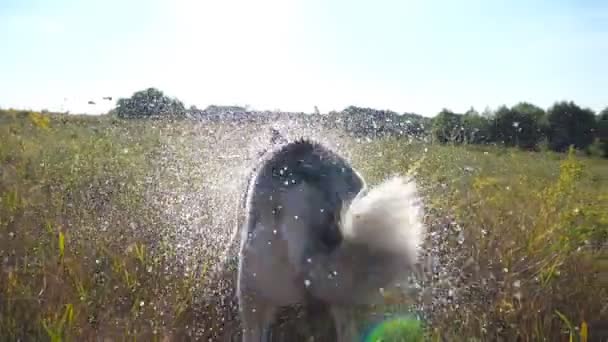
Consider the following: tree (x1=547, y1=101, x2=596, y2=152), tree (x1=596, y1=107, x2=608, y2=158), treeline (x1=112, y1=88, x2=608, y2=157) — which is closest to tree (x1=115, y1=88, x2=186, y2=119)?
treeline (x1=112, y1=88, x2=608, y2=157)

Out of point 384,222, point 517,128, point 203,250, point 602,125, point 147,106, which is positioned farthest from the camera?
point 602,125

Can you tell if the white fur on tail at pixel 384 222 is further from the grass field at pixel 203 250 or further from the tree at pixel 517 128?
the tree at pixel 517 128

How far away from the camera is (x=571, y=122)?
2347 centimetres

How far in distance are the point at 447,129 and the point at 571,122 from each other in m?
18.1

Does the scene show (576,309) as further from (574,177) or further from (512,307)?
(574,177)

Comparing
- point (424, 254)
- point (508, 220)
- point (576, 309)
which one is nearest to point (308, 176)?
point (424, 254)

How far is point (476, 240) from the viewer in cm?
428

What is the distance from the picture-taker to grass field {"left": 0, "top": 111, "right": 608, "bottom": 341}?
3.15m

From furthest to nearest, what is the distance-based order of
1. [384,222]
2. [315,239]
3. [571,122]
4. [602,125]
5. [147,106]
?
[571,122]
[602,125]
[147,106]
[384,222]
[315,239]

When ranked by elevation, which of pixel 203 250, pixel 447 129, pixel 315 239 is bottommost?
pixel 203 250

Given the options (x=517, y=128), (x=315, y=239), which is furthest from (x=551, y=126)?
(x=315, y=239)

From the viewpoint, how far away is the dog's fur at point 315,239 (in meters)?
2.44

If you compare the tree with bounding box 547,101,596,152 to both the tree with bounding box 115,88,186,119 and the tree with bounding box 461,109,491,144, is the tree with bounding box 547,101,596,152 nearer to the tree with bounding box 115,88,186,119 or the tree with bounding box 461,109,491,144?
the tree with bounding box 461,109,491,144

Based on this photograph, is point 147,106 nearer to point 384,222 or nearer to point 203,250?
point 203,250
